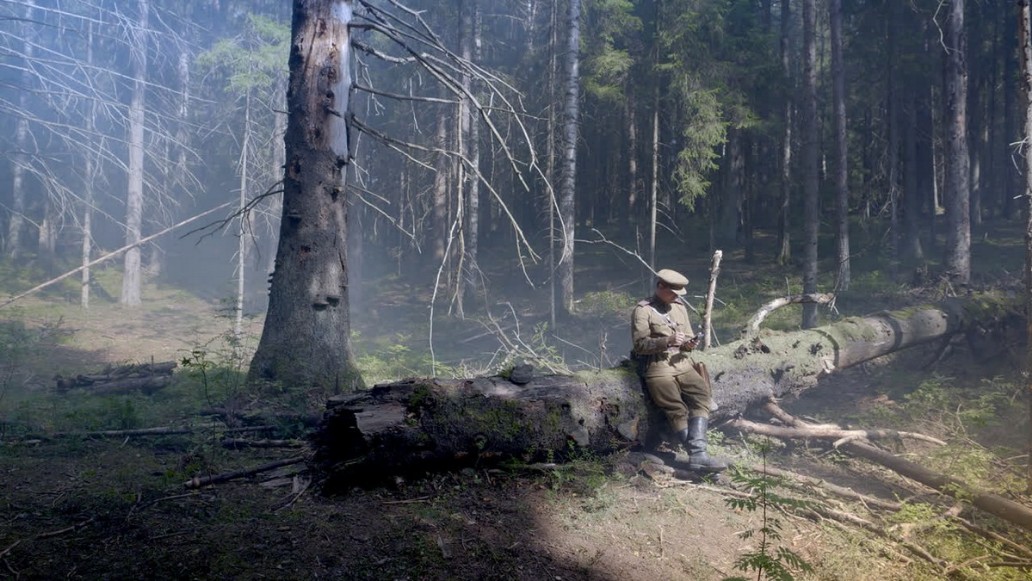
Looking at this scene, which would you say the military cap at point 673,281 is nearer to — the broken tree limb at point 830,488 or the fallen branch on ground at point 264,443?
the broken tree limb at point 830,488

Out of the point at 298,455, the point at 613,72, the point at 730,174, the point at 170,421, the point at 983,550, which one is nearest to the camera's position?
the point at 983,550

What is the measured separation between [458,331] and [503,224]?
13.2 m

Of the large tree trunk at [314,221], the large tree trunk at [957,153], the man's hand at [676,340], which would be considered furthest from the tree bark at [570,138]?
the man's hand at [676,340]

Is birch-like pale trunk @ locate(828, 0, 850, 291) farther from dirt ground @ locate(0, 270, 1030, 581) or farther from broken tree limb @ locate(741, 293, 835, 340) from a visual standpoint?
dirt ground @ locate(0, 270, 1030, 581)

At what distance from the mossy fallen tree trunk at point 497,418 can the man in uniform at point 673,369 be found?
0.79ft

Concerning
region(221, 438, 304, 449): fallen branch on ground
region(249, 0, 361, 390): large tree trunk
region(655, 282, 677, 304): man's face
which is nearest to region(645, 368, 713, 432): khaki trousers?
region(655, 282, 677, 304): man's face

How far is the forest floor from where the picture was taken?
425cm

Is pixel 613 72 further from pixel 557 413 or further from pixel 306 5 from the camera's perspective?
pixel 557 413

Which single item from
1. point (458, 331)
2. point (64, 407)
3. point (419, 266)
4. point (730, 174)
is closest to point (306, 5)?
point (64, 407)

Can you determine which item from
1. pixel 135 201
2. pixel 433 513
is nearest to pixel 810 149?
pixel 433 513

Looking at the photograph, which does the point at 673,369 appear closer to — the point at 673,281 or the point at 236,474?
the point at 673,281

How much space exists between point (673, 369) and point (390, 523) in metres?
3.66

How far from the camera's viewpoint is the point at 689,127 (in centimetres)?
1839

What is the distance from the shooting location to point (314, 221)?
8.48m
